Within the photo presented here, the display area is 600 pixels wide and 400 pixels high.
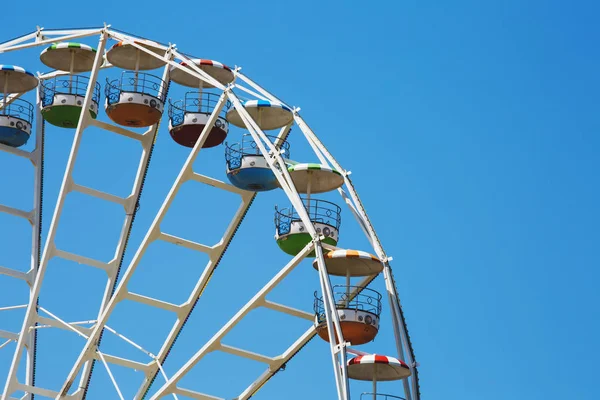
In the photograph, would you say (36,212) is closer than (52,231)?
No

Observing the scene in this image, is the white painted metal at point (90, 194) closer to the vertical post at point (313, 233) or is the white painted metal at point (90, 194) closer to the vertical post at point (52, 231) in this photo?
the vertical post at point (52, 231)

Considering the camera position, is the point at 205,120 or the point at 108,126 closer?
the point at 205,120

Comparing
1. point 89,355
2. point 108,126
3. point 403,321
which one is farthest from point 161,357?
point 403,321

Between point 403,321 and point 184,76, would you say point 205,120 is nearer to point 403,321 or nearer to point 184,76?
point 184,76

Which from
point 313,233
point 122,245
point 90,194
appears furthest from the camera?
point 122,245

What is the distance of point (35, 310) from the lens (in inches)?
2446

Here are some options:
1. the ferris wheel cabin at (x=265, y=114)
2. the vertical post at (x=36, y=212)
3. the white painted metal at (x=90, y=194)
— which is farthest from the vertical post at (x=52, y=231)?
the ferris wheel cabin at (x=265, y=114)

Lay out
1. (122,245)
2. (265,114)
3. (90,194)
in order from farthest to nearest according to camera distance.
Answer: (122,245)
(90,194)
(265,114)

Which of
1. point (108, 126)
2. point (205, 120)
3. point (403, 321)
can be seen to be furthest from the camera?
point (108, 126)

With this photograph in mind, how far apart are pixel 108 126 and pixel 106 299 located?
23.0 ft

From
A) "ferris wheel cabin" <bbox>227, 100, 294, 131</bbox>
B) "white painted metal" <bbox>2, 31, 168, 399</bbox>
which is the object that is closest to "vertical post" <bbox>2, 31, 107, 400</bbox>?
"white painted metal" <bbox>2, 31, 168, 399</bbox>

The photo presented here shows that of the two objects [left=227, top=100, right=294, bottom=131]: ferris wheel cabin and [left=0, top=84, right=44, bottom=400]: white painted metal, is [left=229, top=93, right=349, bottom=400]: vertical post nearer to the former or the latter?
[left=227, top=100, right=294, bottom=131]: ferris wheel cabin

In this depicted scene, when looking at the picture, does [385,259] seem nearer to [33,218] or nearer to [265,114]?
[265,114]

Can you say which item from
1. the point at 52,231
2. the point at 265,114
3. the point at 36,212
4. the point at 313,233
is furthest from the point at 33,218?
the point at 313,233
